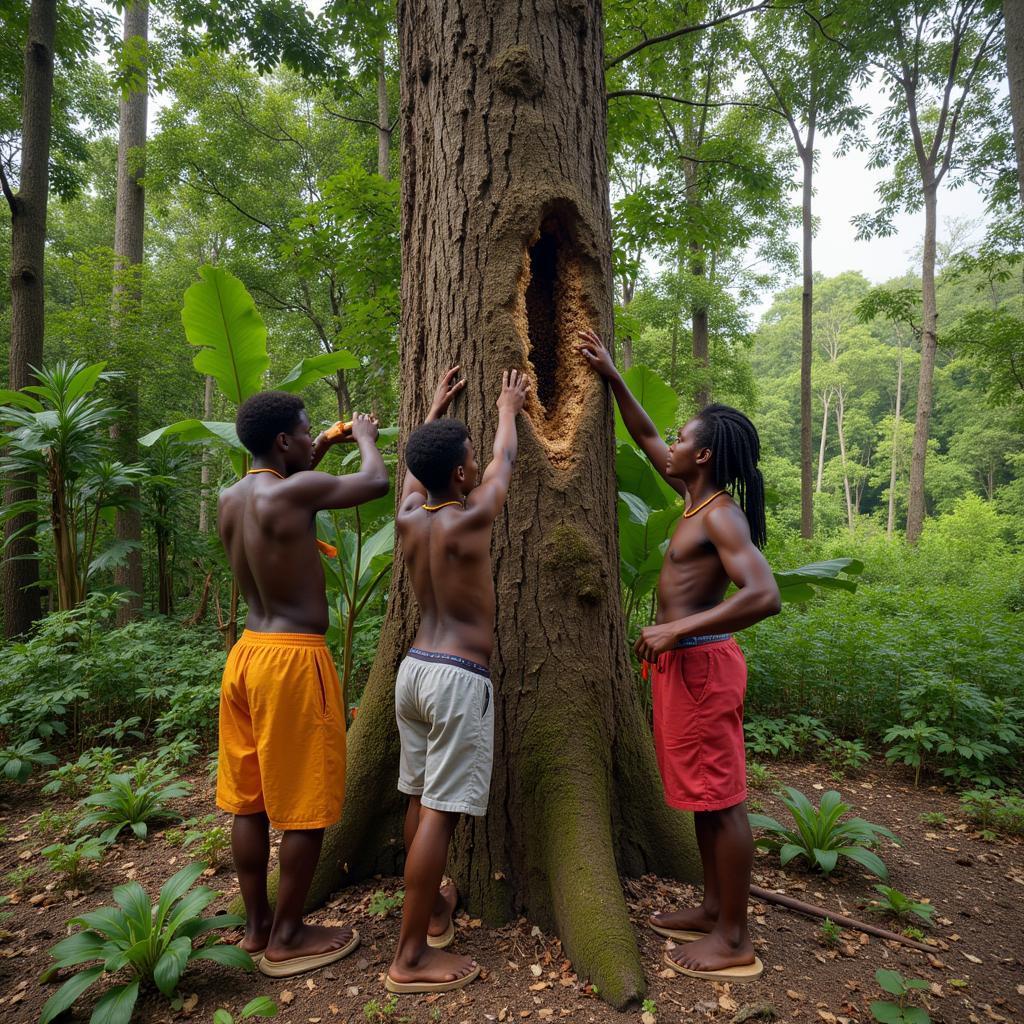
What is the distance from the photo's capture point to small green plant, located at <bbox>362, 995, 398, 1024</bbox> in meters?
1.84

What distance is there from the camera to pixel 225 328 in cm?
379

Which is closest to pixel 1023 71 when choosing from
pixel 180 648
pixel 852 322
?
pixel 180 648

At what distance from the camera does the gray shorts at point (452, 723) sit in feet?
6.61

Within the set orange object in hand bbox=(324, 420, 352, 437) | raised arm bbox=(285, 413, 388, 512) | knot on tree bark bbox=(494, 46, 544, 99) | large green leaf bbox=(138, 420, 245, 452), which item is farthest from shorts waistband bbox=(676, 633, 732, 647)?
large green leaf bbox=(138, 420, 245, 452)

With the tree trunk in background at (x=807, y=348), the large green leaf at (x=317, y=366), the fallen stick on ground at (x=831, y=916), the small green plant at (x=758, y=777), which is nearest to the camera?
the fallen stick on ground at (x=831, y=916)

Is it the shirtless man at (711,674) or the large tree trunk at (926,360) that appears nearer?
the shirtless man at (711,674)

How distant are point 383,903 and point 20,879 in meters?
1.87

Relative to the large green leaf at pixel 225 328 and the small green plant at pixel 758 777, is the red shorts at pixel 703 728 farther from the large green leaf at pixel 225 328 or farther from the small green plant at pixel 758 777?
the large green leaf at pixel 225 328

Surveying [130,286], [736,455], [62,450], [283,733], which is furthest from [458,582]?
[130,286]

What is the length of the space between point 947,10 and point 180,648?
17.4m

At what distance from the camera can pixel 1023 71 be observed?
593 centimetres

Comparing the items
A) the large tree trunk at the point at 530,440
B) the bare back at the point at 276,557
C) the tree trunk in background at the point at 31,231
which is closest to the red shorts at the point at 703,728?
the large tree trunk at the point at 530,440

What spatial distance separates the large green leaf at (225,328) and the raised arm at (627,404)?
220cm

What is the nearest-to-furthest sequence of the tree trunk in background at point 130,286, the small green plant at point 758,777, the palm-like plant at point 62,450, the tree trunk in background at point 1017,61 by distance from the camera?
the small green plant at point 758,777, the palm-like plant at point 62,450, the tree trunk in background at point 1017,61, the tree trunk in background at point 130,286
